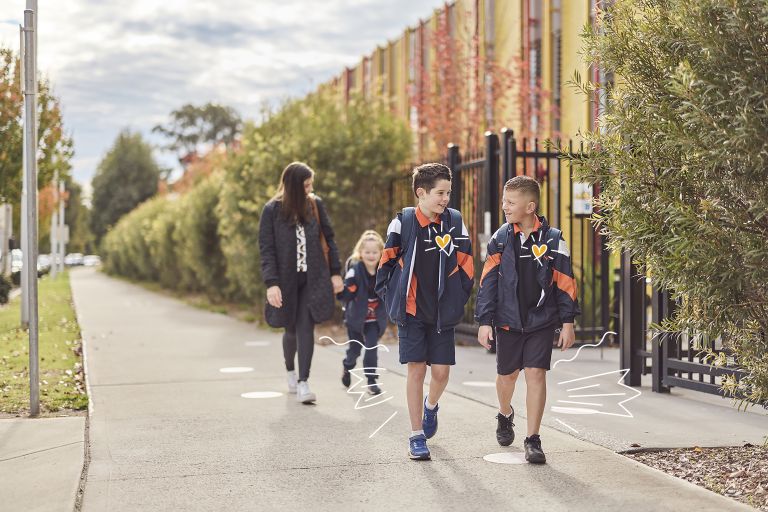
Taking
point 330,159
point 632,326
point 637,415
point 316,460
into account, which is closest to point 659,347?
point 632,326

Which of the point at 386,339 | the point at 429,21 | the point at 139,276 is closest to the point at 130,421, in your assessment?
the point at 386,339

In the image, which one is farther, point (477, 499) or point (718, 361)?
point (718, 361)

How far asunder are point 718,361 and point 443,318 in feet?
4.88

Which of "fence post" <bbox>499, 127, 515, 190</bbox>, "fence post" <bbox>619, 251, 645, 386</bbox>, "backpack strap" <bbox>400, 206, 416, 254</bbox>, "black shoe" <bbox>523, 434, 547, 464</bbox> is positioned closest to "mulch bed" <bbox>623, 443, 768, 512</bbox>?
"black shoe" <bbox>523, 434, 547, 464</bbox>

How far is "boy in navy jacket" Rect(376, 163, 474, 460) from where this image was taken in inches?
204

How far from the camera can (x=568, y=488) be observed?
447cm

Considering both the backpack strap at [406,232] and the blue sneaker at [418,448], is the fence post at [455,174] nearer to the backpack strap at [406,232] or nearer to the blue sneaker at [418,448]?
the backpack strap at [406,232]

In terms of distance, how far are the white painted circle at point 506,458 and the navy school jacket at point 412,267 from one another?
0.78 meters

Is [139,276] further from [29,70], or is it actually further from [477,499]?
[477,499]

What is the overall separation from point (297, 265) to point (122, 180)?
225 ft

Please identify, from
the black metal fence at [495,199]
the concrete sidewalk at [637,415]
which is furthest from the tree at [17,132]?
the concrete sidewalk at [637,415]

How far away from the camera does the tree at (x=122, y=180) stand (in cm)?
7175

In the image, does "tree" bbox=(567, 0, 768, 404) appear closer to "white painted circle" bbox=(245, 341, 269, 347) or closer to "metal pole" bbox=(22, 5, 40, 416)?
"metal pole" bbox=(22, 5, 40, 416)

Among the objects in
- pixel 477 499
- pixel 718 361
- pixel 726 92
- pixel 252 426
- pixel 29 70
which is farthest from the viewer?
pixel 29 70
